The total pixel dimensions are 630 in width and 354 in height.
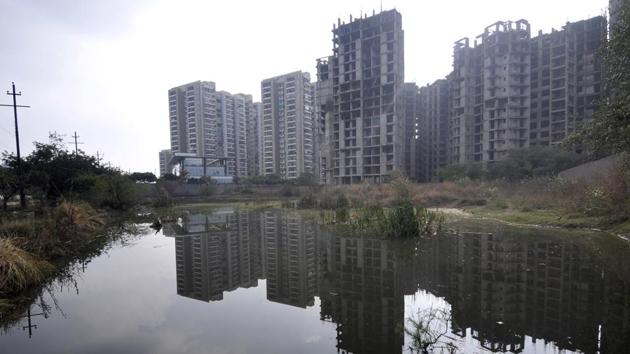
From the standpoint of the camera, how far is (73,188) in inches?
934

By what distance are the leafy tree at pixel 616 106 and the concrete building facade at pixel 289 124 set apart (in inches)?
3134

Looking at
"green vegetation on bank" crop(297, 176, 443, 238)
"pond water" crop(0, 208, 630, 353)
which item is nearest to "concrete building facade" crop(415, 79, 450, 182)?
"green vegetation on bank" crop(297, 176, 443, 238)

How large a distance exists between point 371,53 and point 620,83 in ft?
182

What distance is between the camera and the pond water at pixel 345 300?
15.3 feet

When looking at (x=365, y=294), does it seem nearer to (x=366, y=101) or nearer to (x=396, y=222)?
(x=396, y=222)

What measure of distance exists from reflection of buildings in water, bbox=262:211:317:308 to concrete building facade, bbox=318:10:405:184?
4336 centimetres

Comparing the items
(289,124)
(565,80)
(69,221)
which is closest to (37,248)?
(69,221)

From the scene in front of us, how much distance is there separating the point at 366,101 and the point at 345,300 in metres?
57.8

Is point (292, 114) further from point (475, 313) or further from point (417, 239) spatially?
point (475, 313)

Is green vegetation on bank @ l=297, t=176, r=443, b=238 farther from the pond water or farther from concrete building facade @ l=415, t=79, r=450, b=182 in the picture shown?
concrete building facade @ l=415, t=79, r=450, b=182

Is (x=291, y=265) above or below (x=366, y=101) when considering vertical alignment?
below

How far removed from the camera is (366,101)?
60.9 meters

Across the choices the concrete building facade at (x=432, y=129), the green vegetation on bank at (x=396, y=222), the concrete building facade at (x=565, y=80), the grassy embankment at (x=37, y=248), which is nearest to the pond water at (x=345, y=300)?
the grassy embankment at (x=37, y=248)

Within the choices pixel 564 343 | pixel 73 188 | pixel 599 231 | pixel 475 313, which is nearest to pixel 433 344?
pixel 475 313
